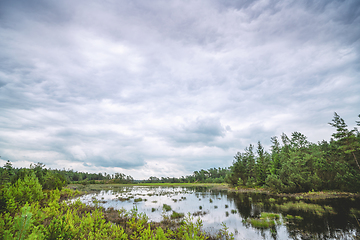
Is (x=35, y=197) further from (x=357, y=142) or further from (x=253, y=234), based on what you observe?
(x=357, y=142)

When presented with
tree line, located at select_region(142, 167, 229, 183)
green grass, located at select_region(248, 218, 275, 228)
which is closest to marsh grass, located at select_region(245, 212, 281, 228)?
green grass, located at select_region(248, 218, 275, 228)

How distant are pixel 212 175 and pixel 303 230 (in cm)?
13809

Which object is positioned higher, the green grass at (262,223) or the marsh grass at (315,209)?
the marsh grass at (315,209)

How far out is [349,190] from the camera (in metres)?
34.3

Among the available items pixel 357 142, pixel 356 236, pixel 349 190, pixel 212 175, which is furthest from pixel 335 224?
pixel 212 175

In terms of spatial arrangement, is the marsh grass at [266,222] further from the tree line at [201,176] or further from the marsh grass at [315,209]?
the tree line at [201,176]

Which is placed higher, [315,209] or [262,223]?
[315,209]

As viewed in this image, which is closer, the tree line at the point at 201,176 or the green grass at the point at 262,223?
the green grass at the point at 262,223

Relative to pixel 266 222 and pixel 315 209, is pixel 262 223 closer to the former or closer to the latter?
pixel 266 222

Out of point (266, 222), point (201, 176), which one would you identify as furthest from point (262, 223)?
point (201, 176)

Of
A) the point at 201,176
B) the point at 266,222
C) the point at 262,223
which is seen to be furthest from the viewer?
the point at 201,176

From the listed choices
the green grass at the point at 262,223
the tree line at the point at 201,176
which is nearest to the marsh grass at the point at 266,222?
the green grass at the point at 262,223

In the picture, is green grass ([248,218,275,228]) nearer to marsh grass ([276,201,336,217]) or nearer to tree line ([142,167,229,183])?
marsh grass ([276,201,336,217])

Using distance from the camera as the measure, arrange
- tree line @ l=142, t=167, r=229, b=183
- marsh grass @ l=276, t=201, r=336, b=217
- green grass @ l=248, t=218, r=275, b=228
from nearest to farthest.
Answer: green grass @ l=248, t=218, r=275, b=228, marsh grass @ l=276, t=201, r=336, b=217, tree line @ l=142, t=167, r=229, b=183
